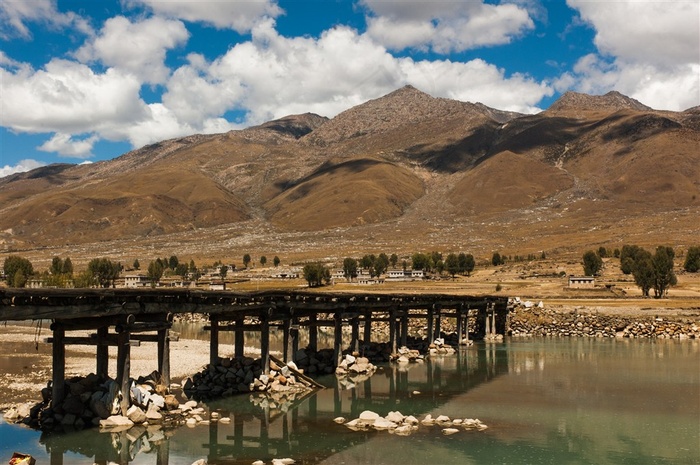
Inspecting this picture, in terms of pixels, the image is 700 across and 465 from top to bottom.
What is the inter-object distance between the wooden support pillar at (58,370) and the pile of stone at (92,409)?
0.84ft

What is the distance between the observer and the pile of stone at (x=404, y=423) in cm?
3061

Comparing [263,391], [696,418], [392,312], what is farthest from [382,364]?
[696,418]

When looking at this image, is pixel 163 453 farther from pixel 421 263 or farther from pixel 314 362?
pixel 421 263

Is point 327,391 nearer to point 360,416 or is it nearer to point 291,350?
point 291,350

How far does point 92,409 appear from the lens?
3042 cm

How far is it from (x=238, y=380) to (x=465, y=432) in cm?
1468

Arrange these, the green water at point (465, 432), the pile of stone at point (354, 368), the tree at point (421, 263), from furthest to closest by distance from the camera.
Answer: the tree at point (421, 263)
the pile of stone at point (354, 368)
the green water at point (465, 432)

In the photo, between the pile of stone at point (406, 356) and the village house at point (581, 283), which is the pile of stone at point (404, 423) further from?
the village house at point (581, 283)

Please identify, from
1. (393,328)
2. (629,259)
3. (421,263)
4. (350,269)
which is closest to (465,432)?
(393,328)

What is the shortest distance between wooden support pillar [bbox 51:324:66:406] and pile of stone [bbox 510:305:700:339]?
59.6 metres

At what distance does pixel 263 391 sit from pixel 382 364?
→ 16725 mm

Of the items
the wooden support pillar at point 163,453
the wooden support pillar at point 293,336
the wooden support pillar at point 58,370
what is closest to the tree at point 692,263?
the wooden support pillar at point 293,336

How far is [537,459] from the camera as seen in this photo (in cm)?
2658

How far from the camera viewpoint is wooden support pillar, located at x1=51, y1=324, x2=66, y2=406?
98.4 feet
